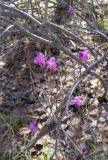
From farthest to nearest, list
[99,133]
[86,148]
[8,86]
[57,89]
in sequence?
[8,86] < [57,89] < [99,133] < [86,148]

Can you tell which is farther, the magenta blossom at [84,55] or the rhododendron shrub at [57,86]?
the magenta blossom at [84,55]

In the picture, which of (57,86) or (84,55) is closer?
(84,55)

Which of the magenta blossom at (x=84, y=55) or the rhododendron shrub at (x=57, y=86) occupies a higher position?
the magenta blossom at (x=84, y=55)

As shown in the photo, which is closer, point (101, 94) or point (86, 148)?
point (86, 148)

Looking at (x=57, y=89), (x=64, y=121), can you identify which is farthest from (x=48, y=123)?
(x=57, y=89)

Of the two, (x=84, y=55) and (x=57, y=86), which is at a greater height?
(x=84, y=55)

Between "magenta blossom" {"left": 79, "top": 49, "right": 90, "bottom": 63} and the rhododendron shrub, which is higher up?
"magenta blossom" {"left": 79, "top": 49, "right": 90, "bottom": 63}

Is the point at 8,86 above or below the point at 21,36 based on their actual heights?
below

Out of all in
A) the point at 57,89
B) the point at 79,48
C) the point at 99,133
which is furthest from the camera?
the point at 79,48

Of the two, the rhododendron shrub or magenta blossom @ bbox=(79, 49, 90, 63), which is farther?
magenta blossom @ bbox=(79, 49, 90, 63)

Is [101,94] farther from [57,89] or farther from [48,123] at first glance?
[48,123]

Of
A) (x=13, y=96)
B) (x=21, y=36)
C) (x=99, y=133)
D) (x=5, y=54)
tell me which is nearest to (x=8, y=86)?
(x=13, y=96)
